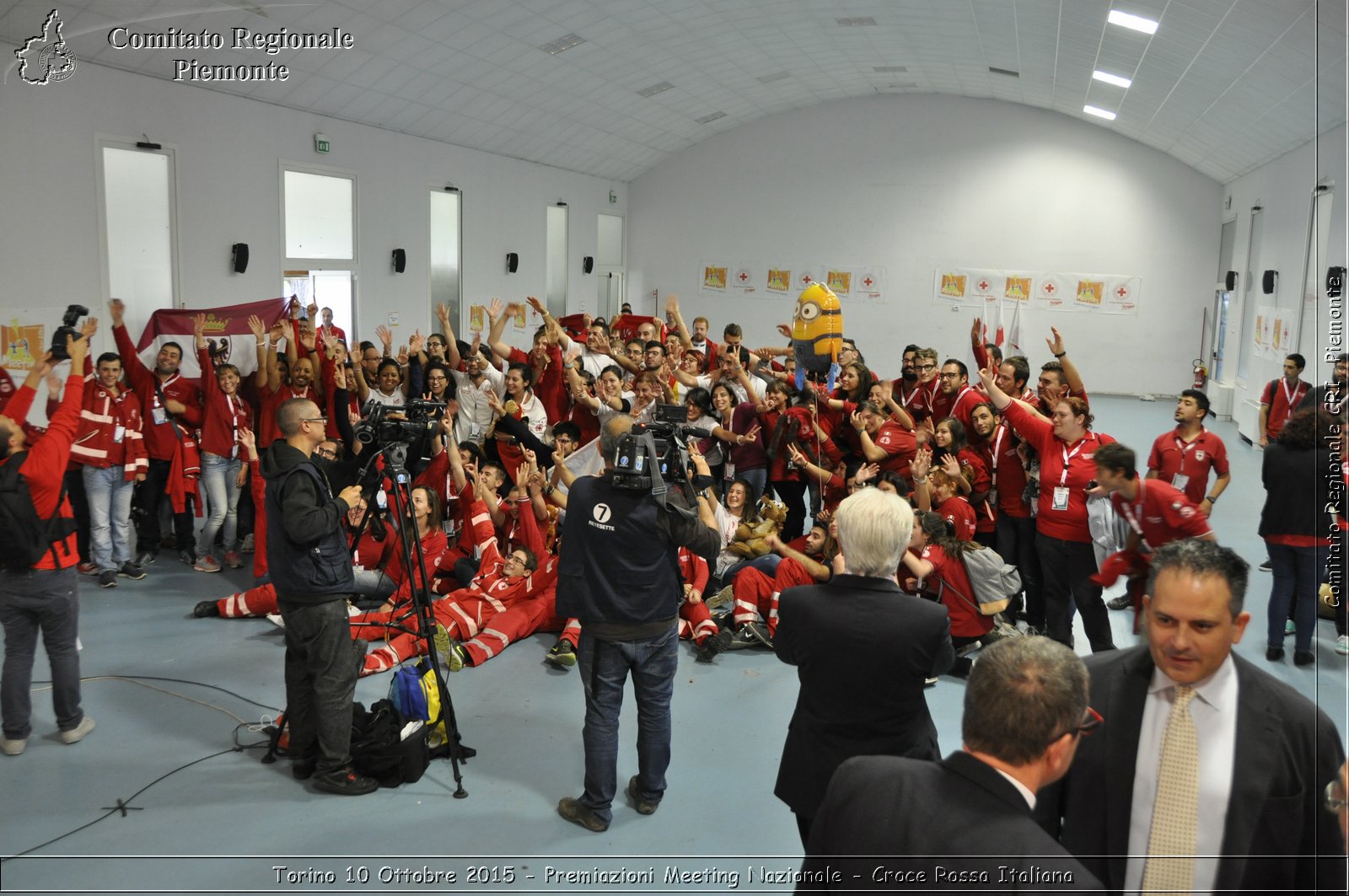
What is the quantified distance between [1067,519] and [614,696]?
109 inches

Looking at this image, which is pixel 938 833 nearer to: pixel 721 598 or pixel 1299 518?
pixel 721 598

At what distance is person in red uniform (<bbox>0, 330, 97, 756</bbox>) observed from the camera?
15.2 ft

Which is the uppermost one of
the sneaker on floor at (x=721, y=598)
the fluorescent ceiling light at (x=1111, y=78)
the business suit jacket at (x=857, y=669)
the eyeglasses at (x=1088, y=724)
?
the fluorescent ceiling light at (x=1111, y=78)

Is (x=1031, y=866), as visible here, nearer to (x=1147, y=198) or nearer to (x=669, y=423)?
(x=669, y=423)

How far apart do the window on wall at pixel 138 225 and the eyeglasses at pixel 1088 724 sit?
379 inches

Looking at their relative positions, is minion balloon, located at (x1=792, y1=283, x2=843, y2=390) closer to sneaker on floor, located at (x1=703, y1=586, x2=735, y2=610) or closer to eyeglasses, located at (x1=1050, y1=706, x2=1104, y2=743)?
sneaker on floor, located at (x1=703, y1=586, x2=735, y2=610)

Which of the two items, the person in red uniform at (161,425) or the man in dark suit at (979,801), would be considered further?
the person in red uniform at (161,425)

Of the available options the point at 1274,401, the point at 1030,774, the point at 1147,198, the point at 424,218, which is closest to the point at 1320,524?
the point at 1274,401

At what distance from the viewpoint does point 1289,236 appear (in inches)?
488

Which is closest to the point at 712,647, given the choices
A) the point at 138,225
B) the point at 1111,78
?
the point at 138,225

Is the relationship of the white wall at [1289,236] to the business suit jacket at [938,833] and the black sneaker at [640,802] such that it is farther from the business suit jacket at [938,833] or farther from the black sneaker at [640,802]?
the business suit jacket at [938,833]

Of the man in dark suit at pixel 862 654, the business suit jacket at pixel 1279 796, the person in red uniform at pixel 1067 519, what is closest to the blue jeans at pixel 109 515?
the man in dark suit at pixel 862 654

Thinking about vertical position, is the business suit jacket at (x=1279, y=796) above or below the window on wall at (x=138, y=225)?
below

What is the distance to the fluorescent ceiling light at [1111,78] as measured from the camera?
535 inches
